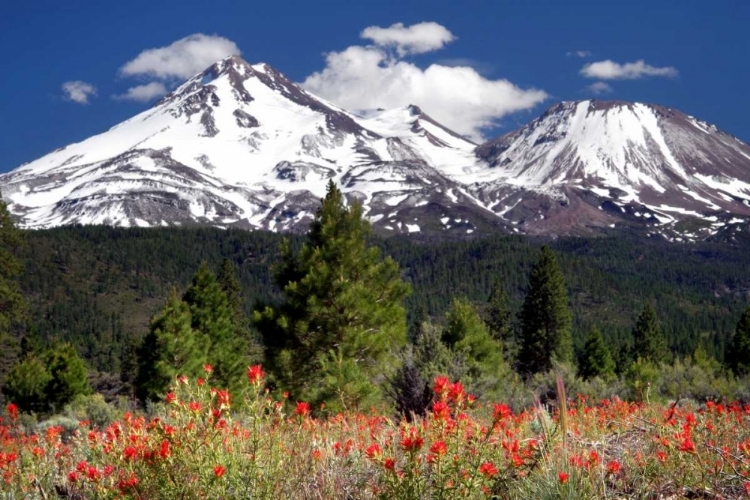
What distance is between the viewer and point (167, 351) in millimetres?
27266

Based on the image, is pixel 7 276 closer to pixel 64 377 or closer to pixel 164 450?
pixel 64 377

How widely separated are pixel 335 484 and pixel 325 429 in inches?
81.6

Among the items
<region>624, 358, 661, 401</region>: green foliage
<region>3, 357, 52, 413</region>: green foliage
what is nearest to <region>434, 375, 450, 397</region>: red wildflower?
<region>624, 358, 661, 401</region>: green foliage

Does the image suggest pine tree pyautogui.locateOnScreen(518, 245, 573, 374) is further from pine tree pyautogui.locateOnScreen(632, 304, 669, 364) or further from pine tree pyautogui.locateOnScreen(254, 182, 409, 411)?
pine tree pyautogui.locateOnScreen(254, 182, 409, 411)

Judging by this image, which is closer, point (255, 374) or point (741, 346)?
point (255, 374)

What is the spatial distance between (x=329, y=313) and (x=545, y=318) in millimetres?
35117

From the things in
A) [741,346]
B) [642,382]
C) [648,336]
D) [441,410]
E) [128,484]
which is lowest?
[648,336]

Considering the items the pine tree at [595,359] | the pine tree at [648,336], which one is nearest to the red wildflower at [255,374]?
the pine tree at [595,359]

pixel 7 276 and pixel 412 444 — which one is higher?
pixel 7 276

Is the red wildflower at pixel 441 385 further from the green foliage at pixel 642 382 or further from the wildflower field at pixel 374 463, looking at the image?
the green foliage at pixel 642 382

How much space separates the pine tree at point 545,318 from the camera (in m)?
49.8

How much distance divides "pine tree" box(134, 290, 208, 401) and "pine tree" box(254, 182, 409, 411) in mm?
10047

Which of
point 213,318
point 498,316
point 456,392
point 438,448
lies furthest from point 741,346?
point 438,448

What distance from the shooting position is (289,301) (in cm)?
1817
